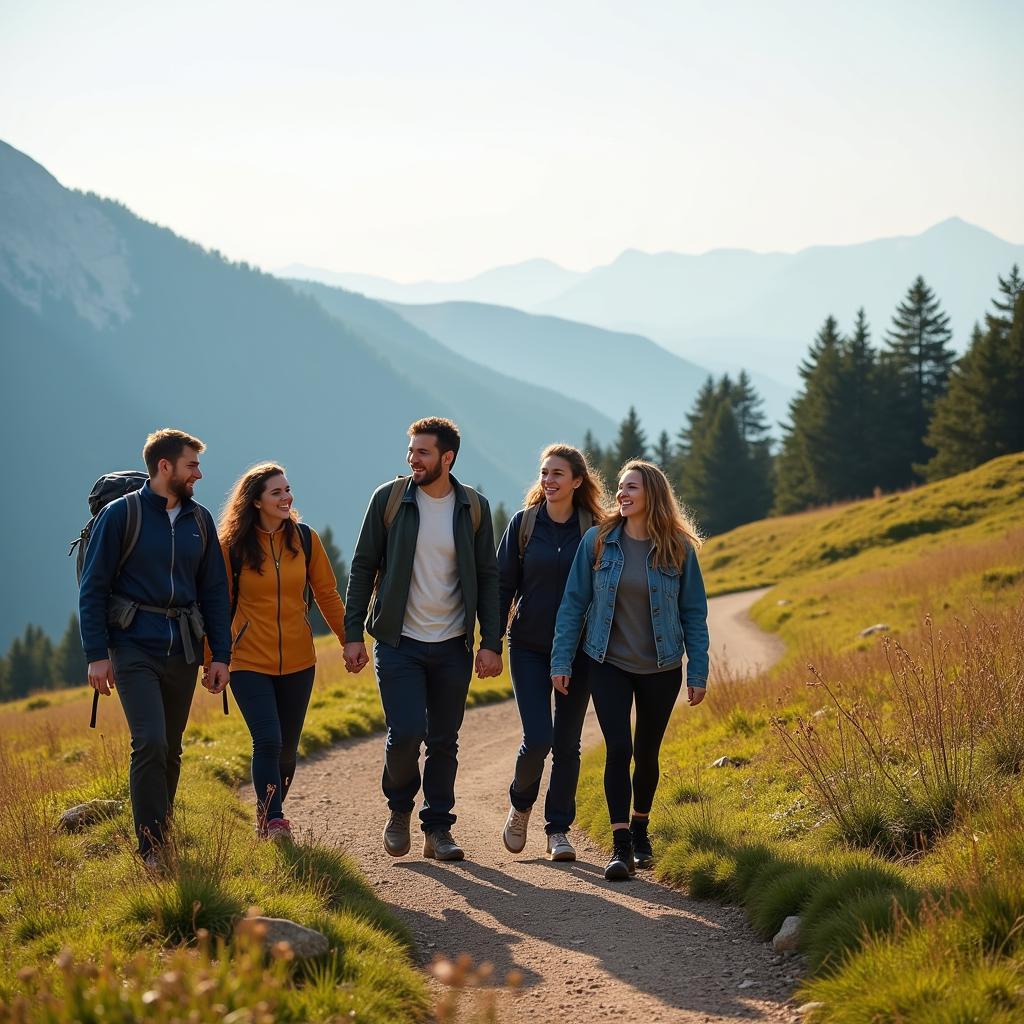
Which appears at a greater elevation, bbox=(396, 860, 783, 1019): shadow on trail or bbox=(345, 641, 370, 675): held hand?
bbox=(345, 641, 370, 675): held hand

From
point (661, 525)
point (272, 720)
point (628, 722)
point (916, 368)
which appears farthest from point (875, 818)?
point (916, 368)

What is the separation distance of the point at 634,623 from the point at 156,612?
275cm

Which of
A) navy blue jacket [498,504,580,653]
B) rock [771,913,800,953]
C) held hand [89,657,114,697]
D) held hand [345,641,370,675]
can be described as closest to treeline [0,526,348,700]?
navy blue jacket [498,504,580,653]

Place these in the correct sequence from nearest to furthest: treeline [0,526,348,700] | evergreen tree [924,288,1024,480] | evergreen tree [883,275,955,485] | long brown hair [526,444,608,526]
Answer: long brown hair [526,444,608,526], evergreen tree [924,288,1024,480], evergreen tree [883,275,955,485], treeline [0,526,348,700]

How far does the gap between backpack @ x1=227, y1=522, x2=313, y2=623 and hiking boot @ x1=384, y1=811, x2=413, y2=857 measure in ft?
4.95

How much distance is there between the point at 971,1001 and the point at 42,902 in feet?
13.4

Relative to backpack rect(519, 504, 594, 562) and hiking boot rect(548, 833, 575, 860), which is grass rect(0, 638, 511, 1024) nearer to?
hiking boot rect(548, 833, 575, 860)

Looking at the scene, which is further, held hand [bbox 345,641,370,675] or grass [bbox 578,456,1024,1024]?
held hand [bbox 345,641,370,675]

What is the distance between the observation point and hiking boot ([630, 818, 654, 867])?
7.30m

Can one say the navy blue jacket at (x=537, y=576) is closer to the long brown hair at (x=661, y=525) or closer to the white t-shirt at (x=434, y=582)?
the white t-shirt at (x=434, y=582)

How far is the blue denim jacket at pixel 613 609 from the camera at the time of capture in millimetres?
6883

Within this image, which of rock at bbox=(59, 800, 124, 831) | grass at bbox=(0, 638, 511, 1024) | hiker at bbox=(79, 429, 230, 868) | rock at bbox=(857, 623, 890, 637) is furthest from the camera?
rock at bbox=(857, 623, 890, 637)

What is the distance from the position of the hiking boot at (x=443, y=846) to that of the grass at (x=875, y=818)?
1228mm

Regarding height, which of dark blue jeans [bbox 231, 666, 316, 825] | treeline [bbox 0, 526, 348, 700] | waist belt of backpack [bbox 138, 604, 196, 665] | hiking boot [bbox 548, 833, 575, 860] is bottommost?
treeline [bbox 0, 526, 348, 700]
